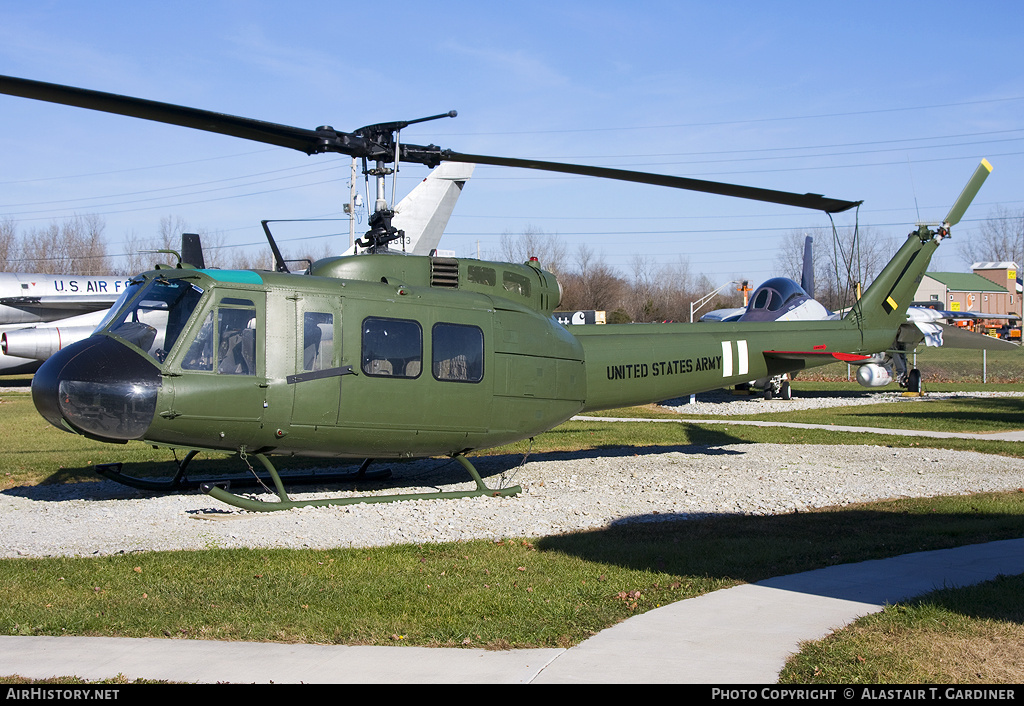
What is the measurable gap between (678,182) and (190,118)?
18.6 ft

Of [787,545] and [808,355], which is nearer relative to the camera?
[787,545]

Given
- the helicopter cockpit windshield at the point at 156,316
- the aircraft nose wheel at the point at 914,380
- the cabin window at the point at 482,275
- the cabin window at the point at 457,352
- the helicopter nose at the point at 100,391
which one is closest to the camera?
the helicopter nose at the point at 100,391

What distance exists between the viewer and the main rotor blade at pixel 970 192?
1502 cm

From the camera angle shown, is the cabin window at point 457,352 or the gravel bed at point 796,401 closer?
the cabin window at point 457,352

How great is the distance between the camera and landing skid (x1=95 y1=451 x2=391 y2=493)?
10539 millimetres

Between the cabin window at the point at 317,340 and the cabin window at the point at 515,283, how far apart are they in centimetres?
257

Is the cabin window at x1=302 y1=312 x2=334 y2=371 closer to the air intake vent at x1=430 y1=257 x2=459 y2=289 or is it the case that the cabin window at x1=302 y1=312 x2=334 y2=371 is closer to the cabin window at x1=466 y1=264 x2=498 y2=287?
the air intake vent at x1=430 y1=257 x2=459 y2=289

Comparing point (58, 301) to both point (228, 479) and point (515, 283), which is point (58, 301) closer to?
point (228, 479)

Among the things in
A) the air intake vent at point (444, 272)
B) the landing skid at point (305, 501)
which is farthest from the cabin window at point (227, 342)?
the air intake vent at point (444, 272)

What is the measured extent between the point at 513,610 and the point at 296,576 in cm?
199

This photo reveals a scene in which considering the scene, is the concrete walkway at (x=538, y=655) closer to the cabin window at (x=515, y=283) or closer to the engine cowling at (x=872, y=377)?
the cabin window at (x=515, y=283)

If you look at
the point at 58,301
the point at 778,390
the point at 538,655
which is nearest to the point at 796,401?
the point at 778,390

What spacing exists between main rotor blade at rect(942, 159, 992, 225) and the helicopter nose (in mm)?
13110

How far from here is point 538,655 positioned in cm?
507
